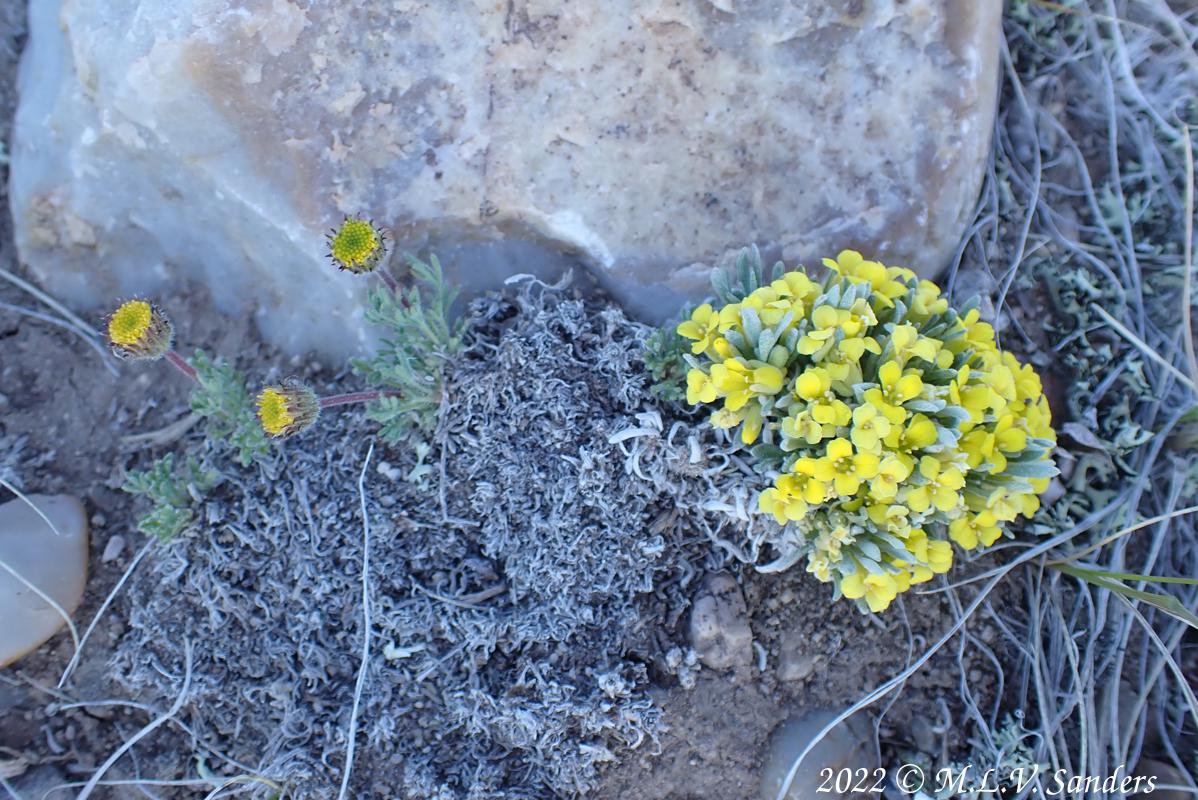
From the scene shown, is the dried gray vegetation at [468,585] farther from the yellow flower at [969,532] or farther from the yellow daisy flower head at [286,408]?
the yellow flower at [969,532]

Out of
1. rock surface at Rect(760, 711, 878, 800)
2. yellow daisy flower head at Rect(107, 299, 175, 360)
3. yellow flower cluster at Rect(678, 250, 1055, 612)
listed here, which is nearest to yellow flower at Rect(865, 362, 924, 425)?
yellow flower cluster at Rect(678, 250, 1055, 612)

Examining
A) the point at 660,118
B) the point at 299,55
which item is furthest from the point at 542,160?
the point at 299,55

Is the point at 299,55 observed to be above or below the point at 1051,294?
above

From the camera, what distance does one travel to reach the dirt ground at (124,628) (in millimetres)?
2809

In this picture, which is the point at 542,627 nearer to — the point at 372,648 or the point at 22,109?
the point at 372,648

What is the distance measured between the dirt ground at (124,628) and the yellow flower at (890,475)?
63 cm

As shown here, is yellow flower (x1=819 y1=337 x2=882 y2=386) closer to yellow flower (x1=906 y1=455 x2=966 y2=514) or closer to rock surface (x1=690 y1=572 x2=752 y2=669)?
yellow flower (x1=906 y1=455 x2=966 y2=514)

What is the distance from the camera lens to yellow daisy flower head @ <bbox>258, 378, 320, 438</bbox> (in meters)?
2.59

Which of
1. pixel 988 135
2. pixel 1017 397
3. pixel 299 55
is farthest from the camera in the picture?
pixel 988 135

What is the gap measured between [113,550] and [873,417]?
240cm

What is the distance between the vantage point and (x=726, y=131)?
10.4 feet

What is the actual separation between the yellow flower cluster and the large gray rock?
1.74ft

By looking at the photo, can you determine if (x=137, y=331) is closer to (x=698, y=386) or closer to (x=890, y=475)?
(x=698, y=386)

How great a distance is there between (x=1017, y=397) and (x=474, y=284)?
1.71 meters
